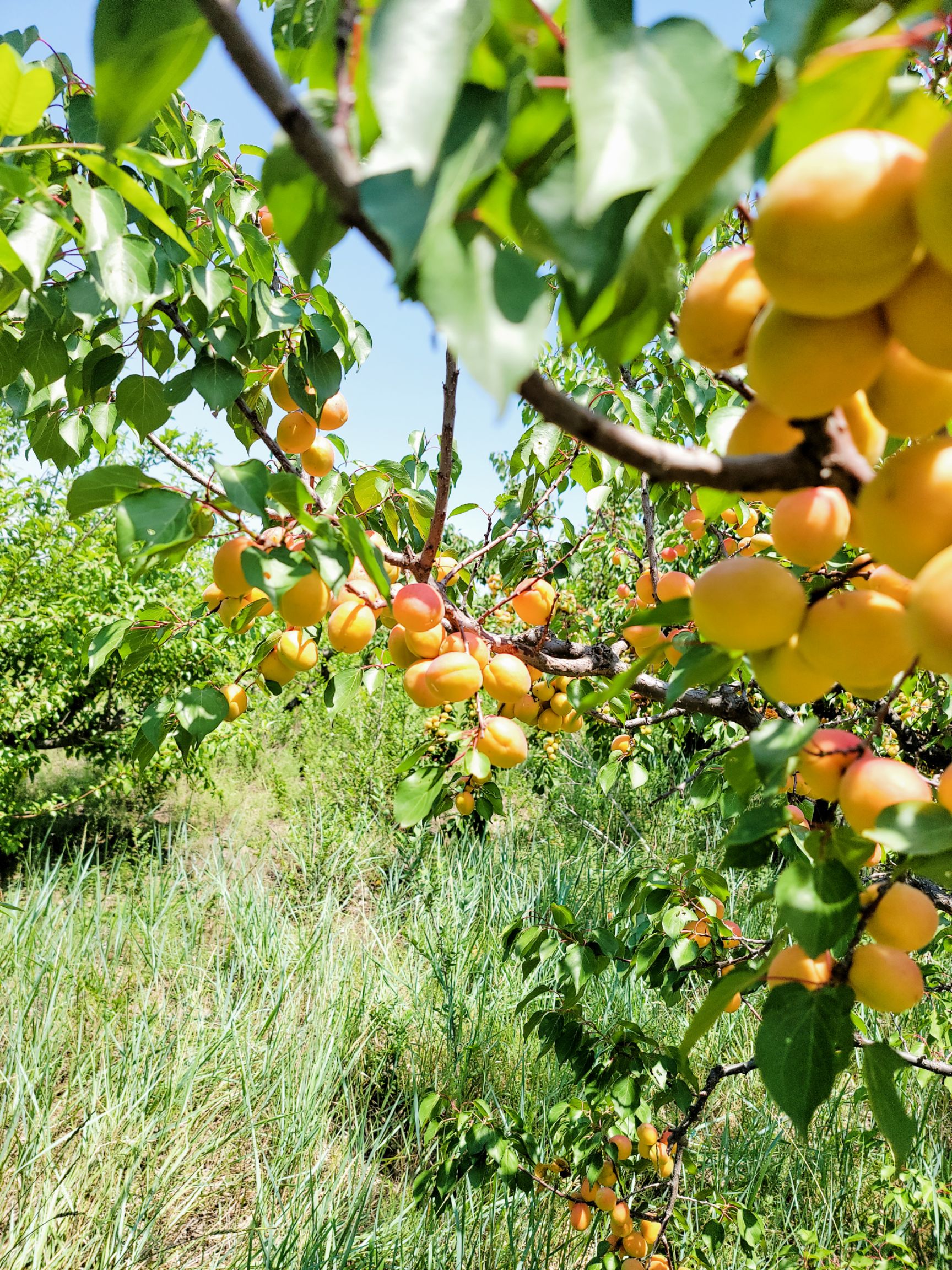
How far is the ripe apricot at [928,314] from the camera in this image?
0.76 feet

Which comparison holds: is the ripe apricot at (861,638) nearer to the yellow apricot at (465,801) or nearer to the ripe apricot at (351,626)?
the ripe apricot at (351,626)

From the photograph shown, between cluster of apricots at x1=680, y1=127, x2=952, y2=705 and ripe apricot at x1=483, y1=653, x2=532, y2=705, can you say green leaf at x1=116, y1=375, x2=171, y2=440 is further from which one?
cluster of apricots at x1=680, y1=127, x2=952, y2=705

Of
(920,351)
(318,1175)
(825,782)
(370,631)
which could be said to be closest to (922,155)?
(920,351)

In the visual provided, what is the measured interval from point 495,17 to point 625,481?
0.87 metres

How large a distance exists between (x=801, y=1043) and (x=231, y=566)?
0.54 meters

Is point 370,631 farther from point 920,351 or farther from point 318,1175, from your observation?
point 318,1175

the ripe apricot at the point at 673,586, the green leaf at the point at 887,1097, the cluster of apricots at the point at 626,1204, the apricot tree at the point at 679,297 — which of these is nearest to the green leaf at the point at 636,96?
Result: the apricot tree at the point at 679,297

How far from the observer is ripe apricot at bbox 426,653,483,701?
694 millimetres

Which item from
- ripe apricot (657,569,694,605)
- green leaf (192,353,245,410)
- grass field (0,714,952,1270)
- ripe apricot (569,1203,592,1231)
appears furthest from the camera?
grass field (0,714,952,1270)

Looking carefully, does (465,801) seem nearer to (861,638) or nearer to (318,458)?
(318,458)

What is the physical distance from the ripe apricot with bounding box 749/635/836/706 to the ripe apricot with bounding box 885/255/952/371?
0.14 meters

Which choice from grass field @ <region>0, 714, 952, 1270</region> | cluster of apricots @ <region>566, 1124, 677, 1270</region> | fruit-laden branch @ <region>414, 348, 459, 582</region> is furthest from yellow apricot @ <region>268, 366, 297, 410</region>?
cluster of apricots @ <region>566, 1124, 677, 1270</region>

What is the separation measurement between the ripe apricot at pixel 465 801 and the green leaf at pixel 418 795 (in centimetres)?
18

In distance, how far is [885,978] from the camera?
Answer: 0.38 metres
